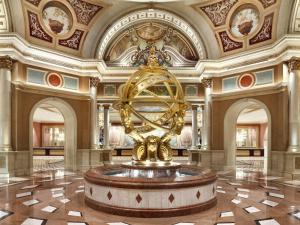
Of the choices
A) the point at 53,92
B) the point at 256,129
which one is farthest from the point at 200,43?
the point at 256,129

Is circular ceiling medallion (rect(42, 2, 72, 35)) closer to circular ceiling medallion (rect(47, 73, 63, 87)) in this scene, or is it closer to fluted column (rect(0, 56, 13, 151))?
circular ceiling medallion (rect(47, 73, 63, 87))

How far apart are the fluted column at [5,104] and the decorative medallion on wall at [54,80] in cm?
211

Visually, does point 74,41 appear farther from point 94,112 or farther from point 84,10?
point 94,112

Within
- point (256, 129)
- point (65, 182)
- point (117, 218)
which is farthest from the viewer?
point (256, 129)

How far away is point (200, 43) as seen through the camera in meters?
14.4

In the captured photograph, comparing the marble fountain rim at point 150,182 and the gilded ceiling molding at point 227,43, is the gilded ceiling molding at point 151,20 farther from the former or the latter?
the marble fountain rim at point 150,182

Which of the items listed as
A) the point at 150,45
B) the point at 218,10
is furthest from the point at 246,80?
the point at 150,45

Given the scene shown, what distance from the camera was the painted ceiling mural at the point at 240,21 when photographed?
1190 cm

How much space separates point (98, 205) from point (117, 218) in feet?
2.26

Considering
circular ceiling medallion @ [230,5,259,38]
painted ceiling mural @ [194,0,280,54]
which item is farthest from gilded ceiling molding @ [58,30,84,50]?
circular ceiling medallion @ [230,5,259,38]

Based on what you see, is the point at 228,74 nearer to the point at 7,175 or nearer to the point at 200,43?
the point at 200,43

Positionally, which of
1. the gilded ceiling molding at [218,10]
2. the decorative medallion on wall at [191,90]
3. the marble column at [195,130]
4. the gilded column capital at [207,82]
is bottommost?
the marble column at [195,130]

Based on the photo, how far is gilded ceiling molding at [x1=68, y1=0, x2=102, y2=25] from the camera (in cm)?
1299

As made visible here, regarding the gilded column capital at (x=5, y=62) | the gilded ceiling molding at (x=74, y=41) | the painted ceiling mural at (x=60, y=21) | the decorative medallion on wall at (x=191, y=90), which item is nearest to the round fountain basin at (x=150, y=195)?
the gilded column capital at (x=5, y=62)
